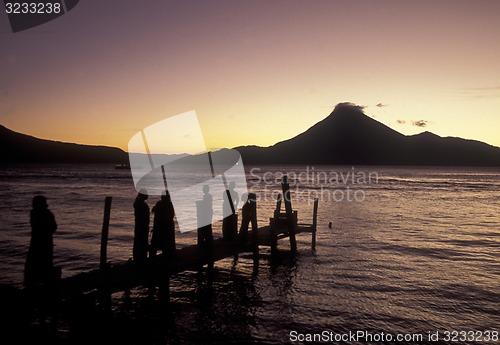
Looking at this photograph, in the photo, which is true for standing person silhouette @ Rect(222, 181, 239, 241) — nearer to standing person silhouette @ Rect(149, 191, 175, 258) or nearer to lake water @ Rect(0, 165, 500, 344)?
lake water @ Rect(0, 165, 500, 344)

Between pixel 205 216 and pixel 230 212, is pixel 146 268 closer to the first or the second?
pixel 205 216

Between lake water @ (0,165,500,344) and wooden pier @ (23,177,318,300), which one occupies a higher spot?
wooden pier @ (23,177,318,300)

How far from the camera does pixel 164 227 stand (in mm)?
12375

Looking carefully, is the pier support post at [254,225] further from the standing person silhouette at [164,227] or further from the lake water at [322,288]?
the standing person silhouette at [164,227]

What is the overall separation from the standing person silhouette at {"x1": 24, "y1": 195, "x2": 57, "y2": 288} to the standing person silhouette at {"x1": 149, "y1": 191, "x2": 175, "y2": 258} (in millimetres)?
3131

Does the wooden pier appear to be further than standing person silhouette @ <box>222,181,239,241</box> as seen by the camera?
No

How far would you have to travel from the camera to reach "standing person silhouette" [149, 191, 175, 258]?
12.3 meters

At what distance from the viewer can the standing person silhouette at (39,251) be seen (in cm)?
963

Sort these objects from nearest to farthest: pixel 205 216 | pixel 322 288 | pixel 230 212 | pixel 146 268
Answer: pixel 146 268, pixel 205 216, pixel 322 288, pixel 230 212

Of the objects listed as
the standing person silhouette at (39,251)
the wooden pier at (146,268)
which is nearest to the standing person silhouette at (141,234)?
the wooden pier at (146,268)

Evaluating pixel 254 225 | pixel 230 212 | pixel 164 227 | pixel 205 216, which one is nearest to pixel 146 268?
pixel 164 227

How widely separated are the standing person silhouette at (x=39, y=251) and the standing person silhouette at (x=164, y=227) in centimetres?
313

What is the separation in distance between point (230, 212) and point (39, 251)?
736 centimetres

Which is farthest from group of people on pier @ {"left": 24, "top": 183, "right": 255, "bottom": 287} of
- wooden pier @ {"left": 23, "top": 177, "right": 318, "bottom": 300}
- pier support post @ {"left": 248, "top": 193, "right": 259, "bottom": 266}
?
wooden pier @ {"left": 23, "top": 177, "right": 318, "bottom": 300}
